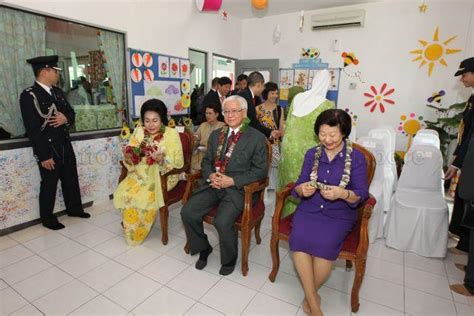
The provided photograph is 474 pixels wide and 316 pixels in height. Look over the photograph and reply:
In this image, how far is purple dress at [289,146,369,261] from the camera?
169 cm

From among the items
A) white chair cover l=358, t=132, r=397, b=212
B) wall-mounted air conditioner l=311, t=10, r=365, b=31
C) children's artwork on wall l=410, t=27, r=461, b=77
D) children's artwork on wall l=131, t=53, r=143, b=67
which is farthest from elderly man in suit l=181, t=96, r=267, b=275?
children's artwork on wall l=410, t=27, r=461, b=77

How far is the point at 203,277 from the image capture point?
84.5 inches

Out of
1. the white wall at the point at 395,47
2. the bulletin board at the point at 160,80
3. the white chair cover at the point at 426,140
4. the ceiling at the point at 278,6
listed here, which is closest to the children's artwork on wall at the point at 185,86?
the bulletin board at the point at 160,80

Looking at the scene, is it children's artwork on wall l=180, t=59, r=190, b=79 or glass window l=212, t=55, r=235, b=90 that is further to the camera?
glass window l=212, t=55, r=235, b=90

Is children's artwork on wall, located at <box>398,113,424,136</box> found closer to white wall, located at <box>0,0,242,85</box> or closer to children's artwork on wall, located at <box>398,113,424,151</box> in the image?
children's artwork on wall, located at <box>398,113,424,151</box>

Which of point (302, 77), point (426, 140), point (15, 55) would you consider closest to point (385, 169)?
point (426, 140)

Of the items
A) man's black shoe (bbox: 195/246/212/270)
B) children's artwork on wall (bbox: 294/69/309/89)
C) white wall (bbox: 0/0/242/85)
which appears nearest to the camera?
man's black shoe (bbox: 195/246/212/270)

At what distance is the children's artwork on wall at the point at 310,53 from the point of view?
16.7 feet

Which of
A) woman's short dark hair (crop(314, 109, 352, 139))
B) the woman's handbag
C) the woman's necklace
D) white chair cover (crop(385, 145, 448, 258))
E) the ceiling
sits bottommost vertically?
white chair cover (crop(385, 145, 448, 258))

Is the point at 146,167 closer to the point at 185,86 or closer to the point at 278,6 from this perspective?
the point at 185,86

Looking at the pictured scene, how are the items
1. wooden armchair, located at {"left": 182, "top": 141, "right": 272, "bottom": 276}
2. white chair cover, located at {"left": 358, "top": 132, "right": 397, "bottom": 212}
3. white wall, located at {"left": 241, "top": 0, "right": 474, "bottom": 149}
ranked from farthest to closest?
white wall, located at {"left": 241, "top": 0, "right": 474, "bottom": 149}
white chair cover, located at {"left": 358, "top": 132, "right": 397, "bottom": 212}
wooden armchair, located at {"left": 182, "top": 141, "right": 272, "bottom": 276}

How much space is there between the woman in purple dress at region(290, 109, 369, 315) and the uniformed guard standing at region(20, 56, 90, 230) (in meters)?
2.36

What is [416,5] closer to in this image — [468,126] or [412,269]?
[468,126]

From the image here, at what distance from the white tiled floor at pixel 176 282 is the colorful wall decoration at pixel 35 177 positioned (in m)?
0.26
